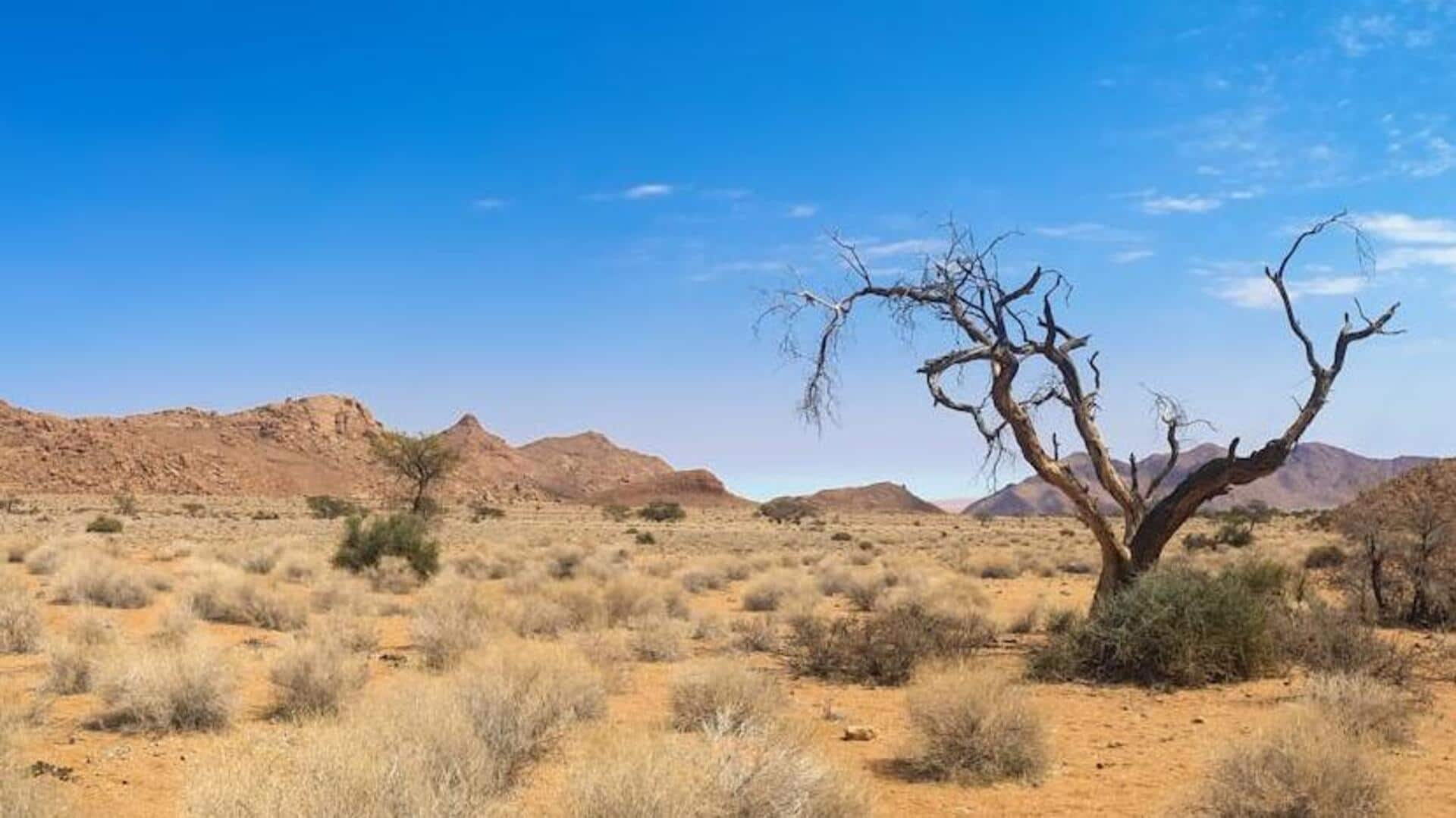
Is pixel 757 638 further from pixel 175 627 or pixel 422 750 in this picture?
pixel 422 750

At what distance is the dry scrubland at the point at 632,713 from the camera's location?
5.78 m

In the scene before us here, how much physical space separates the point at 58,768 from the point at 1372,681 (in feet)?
35.9

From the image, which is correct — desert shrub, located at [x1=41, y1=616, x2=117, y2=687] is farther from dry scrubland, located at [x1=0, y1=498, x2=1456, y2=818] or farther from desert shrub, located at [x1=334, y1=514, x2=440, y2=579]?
desert shrub, located at [x1=334, y1=514, x2=440, y2=579]

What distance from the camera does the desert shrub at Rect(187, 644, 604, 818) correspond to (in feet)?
15.1

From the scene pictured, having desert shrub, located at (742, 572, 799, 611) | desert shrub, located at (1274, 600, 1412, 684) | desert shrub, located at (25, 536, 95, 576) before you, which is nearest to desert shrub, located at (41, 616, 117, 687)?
desert shrub, located at (742, 572, 799, 611)

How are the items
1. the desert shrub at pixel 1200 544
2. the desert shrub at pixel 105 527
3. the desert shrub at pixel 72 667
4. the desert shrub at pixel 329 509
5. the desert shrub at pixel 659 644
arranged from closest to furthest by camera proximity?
1. the desert shrub at pixel 72 667
2. the desert shrub at pixel 659 644
3. the desert shrub at pixel 1200 544
4. the desert shrub at pixel 105 527
5. the desert shrub at pixel 329 509

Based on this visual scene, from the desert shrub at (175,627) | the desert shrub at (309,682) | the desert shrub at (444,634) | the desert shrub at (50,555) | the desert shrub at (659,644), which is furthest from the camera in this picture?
the desert shrub at (50,555)

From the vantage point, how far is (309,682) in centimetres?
1054

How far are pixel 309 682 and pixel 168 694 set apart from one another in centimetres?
117

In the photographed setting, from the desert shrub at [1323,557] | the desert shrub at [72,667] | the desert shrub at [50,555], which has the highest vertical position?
the desert shrub at [1323,557]

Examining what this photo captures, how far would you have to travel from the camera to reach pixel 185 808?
521 cm

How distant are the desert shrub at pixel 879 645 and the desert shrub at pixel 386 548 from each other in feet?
44.4

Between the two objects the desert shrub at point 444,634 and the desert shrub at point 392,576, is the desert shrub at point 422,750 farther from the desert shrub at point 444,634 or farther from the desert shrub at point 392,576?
the desert shrub at point 392,576

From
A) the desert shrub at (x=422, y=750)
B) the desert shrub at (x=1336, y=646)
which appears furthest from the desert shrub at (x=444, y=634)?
the desert shrub at (x=1336, y=646)
